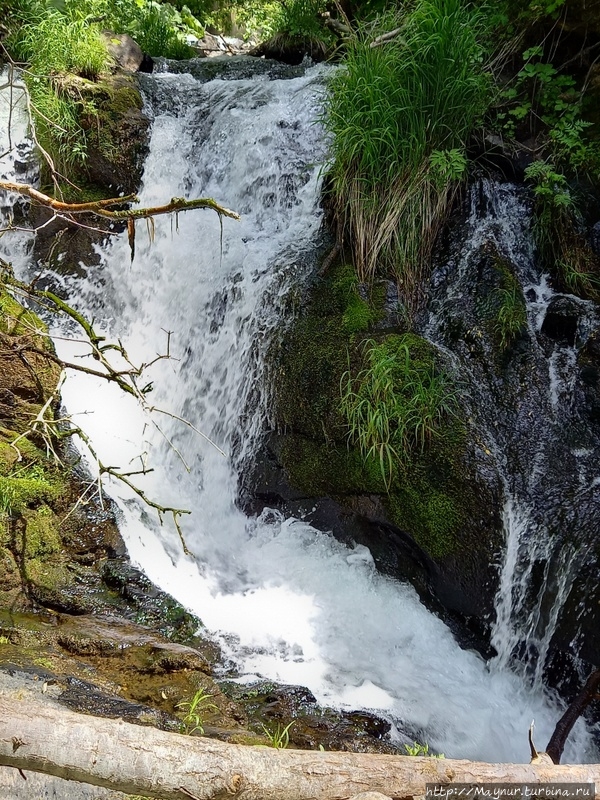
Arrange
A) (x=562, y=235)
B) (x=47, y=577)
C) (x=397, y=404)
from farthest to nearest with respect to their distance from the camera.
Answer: (x=562, y=235) → (x=397, y=404) → (x=47, y=577)

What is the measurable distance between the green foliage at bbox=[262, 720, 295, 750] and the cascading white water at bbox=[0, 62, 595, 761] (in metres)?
0.51

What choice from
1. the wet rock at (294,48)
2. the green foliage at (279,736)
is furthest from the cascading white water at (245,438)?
the wet rock at (294,48)

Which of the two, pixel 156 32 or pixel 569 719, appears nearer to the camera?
pixel 569 719

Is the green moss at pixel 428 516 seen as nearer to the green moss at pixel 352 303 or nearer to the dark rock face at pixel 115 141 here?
the green moss at pixel 352 303

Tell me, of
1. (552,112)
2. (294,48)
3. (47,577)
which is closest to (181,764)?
(47,577)

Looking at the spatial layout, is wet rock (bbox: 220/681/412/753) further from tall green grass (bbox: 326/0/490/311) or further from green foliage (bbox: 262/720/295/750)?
tall green grass (bbox: 326/0/490/311)

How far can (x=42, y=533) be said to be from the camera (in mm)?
3322

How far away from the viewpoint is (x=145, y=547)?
3.82m

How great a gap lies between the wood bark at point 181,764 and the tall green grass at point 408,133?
3.31 meters

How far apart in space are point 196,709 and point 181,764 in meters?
1.47

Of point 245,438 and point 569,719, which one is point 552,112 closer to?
point 245,438

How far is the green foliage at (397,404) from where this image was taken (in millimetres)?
3725

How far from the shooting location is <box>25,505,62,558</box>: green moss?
10.6ft

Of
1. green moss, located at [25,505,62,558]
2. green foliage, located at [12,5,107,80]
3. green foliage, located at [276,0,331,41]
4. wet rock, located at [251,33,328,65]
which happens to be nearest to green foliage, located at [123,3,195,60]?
wet rock, located at [251,33,328,65]
